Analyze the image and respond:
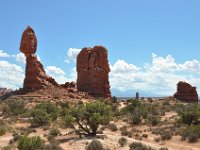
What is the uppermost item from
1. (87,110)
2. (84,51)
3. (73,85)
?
(84,51)

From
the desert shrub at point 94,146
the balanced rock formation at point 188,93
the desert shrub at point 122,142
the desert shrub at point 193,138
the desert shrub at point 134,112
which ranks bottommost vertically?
the desert shrub at point 94,146

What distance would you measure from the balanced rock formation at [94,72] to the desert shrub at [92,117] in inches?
1304

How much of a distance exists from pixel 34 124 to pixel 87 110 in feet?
24.0

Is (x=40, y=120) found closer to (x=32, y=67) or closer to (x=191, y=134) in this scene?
(x=191, y=134)

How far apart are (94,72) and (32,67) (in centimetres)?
1009

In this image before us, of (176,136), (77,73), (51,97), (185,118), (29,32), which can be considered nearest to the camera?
(176,136)

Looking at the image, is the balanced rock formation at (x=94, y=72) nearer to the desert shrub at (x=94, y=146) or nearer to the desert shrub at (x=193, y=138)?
the desert shrub at (x=193, y=138)

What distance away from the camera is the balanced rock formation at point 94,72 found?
200 ft

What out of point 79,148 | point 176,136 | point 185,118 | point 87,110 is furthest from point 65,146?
point 185,118

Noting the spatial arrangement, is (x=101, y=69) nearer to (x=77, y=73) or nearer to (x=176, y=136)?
(x=77, y=73)

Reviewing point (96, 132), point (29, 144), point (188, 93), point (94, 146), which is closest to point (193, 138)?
point (96, 132)

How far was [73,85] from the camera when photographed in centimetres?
6262

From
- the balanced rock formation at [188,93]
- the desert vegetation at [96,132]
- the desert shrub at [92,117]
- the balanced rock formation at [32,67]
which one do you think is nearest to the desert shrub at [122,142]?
the desert vegetation at [96,132]

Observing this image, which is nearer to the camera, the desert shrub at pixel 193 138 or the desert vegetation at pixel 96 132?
the desert vegetation at pixel 96 132
